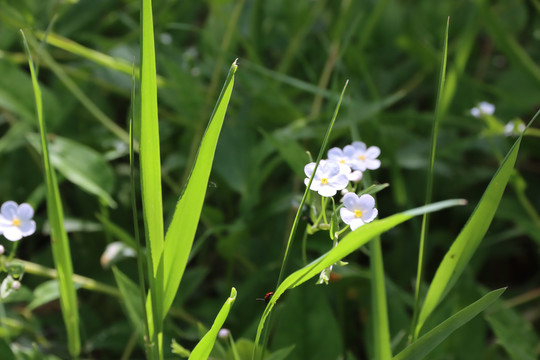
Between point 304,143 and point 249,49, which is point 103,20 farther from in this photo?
point 304,143

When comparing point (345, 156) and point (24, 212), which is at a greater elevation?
point (24, 212)

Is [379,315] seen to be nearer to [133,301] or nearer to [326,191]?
[326,191]

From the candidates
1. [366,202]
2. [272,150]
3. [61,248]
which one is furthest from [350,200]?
[272,150]

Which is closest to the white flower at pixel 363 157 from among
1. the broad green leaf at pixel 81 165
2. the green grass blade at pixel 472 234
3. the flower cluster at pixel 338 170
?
the flower cluster at pixel 338 170

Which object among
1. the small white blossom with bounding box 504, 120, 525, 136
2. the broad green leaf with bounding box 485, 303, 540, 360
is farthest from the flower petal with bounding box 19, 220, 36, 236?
the small white blossom with bounding box 504, 120, 525, 136

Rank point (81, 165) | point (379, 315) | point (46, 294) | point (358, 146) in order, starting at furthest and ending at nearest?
1. point (81, 165)
2. point (46, 294)
3. point (358, 146)
4. point (379, 315)

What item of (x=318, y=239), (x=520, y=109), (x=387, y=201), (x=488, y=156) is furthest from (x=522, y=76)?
(x=318, y=239)
